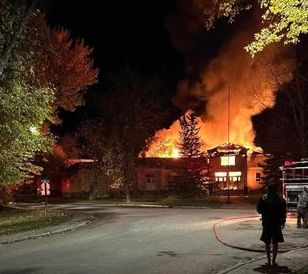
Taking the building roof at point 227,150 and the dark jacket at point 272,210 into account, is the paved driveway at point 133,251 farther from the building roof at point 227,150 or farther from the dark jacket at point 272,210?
the building roof at point 227,150

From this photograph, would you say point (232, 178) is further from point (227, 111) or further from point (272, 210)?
point (272, 210)

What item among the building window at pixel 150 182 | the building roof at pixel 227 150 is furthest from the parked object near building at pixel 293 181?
the building window at pixel 150 182

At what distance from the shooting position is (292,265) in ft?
41.0

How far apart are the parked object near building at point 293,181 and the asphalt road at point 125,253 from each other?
3790mm

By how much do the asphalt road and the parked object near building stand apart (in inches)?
149

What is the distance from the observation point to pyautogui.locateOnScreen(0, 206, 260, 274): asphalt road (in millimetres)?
13070

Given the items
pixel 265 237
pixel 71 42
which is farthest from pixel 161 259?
pixel 71 42

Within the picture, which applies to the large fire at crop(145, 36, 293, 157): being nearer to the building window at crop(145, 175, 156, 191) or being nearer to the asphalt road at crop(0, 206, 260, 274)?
the building window at crop(145, 175, 156, 191)

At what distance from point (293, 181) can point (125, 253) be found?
10207 millimetres

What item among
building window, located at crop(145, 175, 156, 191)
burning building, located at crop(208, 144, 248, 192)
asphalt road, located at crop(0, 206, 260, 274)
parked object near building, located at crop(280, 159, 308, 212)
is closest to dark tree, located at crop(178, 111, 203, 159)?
burning building, located at crop(208, 144, 248, 192)

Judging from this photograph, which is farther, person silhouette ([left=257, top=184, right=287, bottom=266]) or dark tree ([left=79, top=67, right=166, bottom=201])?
dark tree ([left=79, top=67, right=166, bottom=201])

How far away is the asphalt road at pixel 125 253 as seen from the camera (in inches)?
515

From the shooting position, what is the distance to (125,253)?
15664mm

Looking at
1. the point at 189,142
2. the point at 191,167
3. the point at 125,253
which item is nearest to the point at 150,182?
the point at 189,142
